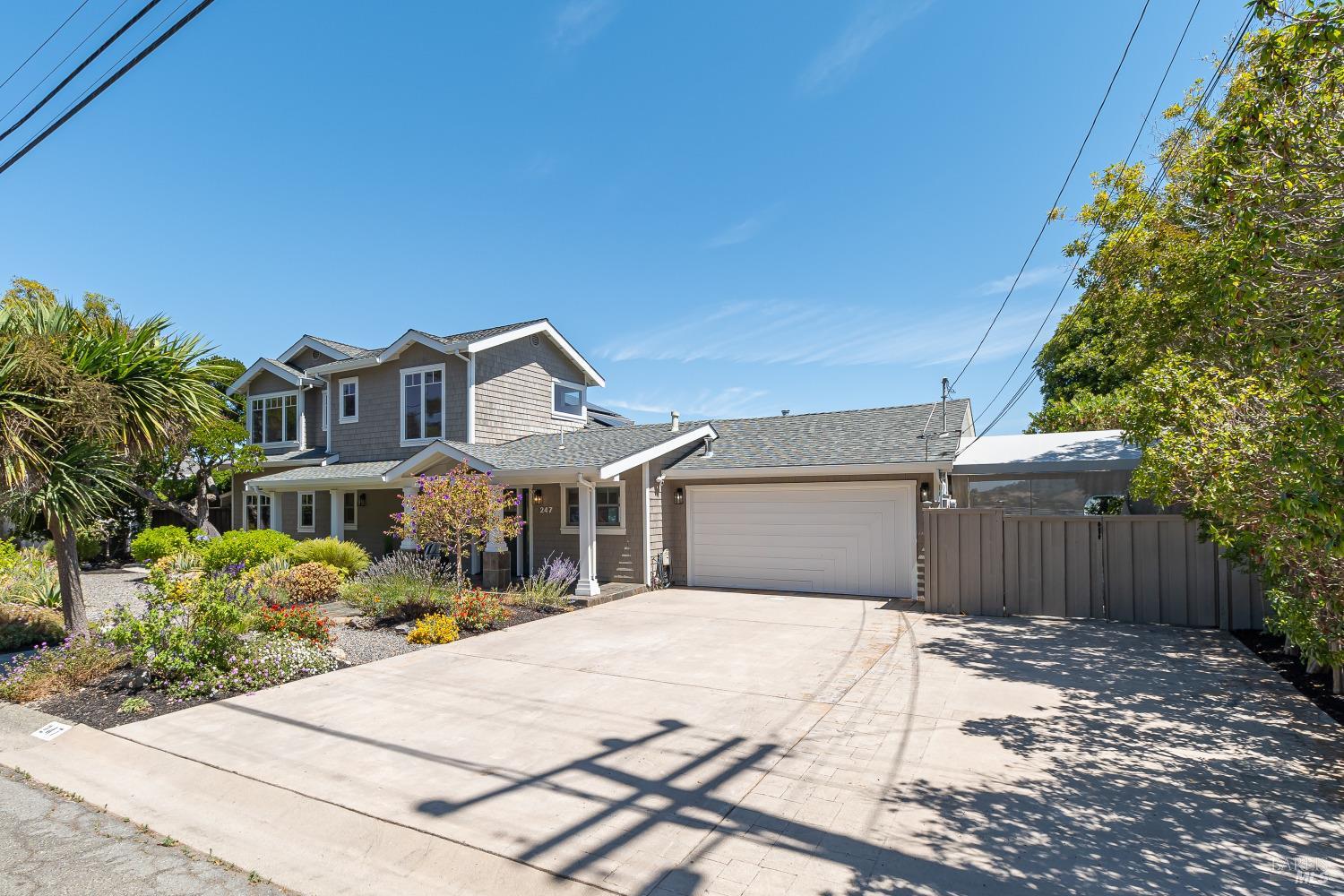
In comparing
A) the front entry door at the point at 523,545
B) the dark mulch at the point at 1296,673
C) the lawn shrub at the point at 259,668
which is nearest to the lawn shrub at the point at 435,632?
the lawn shrub at the point at 259,668

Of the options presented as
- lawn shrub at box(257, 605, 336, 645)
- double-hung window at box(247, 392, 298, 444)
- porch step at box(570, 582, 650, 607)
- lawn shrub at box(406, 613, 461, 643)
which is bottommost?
porch step at box(570, 582, 650, 607)

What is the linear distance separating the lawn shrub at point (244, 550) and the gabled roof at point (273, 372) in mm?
6034

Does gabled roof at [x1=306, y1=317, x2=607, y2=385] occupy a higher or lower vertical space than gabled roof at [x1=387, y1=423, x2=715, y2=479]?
higher

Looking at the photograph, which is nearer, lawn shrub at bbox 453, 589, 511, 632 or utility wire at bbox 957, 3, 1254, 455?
utility wire at bbox 957, 3, 1254, 455

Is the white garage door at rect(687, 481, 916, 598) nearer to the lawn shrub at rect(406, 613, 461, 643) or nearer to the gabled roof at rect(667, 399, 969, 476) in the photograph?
the gabled roof at rect(667, 399, 969, 476)

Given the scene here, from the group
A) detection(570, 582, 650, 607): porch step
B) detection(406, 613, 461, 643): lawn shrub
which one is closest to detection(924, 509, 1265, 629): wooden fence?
detection(570, 582, 650, 607): porch step

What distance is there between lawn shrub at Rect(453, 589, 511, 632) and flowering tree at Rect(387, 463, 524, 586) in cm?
84

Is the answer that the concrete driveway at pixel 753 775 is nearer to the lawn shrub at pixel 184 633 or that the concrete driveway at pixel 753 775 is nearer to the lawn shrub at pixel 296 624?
the lawn shrub at pixel 184 633

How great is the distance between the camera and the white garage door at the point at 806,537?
12.9m

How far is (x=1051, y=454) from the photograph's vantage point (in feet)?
43.3

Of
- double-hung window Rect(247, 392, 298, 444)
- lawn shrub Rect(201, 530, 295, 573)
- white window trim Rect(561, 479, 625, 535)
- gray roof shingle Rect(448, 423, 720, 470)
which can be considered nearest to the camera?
gray roof shingle Rect(448, 423, 720, 470)

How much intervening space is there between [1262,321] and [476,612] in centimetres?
955

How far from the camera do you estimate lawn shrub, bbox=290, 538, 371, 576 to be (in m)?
14.4

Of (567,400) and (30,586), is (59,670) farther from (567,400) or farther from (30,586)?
(567,400)
